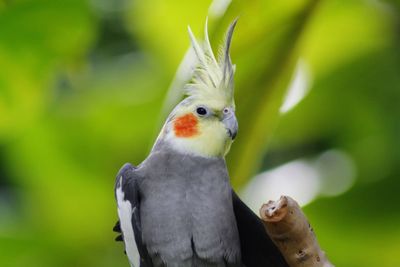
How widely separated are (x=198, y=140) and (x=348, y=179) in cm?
51

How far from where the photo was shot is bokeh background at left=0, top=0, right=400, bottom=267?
181cm

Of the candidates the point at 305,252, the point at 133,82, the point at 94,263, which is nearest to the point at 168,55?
the point at 133,82

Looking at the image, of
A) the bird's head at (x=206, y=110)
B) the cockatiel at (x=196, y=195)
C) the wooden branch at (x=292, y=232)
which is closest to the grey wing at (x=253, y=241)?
the cockatiel at (x=196, y=195)

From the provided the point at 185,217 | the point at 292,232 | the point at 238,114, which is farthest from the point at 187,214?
the point at 292,232

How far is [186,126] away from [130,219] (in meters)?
0.22

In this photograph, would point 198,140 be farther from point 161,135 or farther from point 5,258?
point 5,258

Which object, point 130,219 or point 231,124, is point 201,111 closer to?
point 231,124

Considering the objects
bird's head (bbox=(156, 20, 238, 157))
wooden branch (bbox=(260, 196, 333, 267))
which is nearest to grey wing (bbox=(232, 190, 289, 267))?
bird's head (bbox=(156, 20, 238, 157))

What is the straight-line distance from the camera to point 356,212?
79.4 inches

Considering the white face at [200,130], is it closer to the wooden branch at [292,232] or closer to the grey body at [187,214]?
the grey body at [187,214]

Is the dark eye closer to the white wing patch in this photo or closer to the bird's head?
the bird's head

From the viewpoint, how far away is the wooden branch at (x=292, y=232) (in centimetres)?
135

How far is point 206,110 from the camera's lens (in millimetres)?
1751

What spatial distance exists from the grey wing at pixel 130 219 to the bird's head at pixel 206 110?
0.13m
